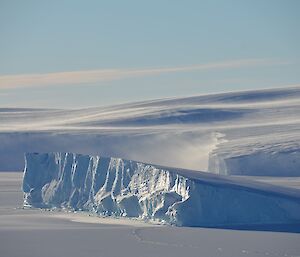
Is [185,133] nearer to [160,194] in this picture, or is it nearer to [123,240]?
[160,194]

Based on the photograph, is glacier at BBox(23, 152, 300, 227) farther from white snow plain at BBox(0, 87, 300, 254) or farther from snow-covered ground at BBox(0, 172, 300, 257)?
snow-covered ground at BBox(0, 172, 300, 257)

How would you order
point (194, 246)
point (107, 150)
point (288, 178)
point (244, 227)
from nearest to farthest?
point (194, 246) < point (244, 227) < point (288, 178) < point (107, 150)

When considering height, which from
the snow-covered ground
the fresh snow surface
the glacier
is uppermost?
the fresh snow surface

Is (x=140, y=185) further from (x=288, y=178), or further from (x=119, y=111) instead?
(x=119, y=111)

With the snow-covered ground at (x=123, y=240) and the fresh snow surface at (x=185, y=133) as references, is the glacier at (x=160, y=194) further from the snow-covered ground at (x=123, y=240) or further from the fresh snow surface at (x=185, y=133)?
the fresh snow surface at (x=185, y=133)

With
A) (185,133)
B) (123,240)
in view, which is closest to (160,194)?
(123,240)

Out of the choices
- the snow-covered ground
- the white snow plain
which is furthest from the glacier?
the snow-covered ground

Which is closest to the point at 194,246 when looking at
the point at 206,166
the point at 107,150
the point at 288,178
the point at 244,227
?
the point at 244,227
